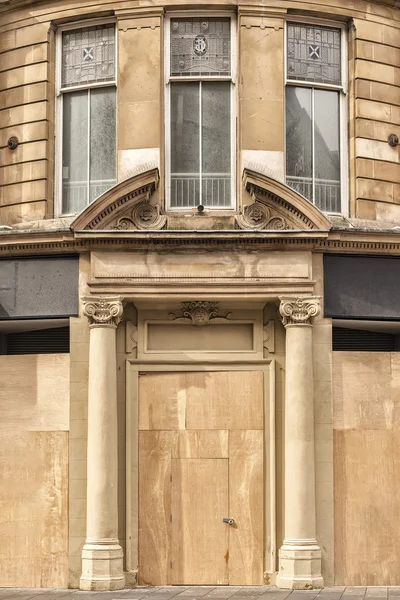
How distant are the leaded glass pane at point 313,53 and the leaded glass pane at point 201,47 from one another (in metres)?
1.10

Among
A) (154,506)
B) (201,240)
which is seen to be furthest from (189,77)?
(154,506)

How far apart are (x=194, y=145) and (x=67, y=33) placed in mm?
3083

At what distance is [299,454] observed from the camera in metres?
18.0

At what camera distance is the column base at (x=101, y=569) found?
17703mm

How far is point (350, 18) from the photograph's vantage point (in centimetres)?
1972

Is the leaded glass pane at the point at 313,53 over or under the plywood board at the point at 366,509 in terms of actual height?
over

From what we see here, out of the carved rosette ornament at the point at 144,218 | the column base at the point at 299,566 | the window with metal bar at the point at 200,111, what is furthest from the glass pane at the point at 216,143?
the column base at the point at 299,566

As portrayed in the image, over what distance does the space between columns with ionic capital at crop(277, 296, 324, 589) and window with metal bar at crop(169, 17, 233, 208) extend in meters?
2.52

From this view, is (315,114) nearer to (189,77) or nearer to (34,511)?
(189,77)

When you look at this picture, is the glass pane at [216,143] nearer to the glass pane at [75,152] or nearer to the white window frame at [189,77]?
the white window frame at [189,77]

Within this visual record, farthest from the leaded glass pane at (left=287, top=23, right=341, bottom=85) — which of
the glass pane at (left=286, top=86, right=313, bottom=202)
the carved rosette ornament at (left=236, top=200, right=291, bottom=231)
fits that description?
the carved rosette ornament at (left=236, top=200, right=291, bottom=231)

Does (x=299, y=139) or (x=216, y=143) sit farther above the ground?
(x=299, y=139)

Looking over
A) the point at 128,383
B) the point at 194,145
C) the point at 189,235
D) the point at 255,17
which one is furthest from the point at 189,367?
the point at 255,17

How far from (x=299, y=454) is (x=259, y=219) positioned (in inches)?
151
